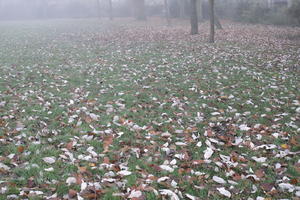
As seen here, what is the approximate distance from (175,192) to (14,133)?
3.28 meters

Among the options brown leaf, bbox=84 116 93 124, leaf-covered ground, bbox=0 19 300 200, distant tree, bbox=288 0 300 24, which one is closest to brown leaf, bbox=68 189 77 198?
leaf-covered ground, bbox=0 19 300 200

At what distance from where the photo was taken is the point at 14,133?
218 inches

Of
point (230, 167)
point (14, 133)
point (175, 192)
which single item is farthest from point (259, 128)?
point (14, 133)

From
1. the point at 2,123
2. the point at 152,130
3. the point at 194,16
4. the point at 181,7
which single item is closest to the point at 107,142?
the point at 152,130

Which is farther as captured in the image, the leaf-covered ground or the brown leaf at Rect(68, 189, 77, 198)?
the leaf-covered ground

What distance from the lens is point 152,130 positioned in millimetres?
5684

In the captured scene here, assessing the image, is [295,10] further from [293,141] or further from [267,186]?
[267,186]

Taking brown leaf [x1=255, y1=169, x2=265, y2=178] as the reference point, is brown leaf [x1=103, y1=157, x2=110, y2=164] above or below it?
above

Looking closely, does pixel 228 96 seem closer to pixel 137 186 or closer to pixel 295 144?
pixel 295 144

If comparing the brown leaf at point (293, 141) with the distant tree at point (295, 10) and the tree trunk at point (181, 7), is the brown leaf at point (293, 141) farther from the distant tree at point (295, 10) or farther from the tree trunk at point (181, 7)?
the tree trunk at point (181, 7)

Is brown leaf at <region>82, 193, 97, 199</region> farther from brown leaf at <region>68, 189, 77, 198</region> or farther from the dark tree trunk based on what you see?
the dark tree trunk

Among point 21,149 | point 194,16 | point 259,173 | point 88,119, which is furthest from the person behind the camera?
point 194,16

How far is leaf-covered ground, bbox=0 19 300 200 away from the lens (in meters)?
3.92

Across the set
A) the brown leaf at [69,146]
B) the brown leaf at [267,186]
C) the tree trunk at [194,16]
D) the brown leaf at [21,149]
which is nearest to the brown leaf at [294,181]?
the brown leaf at [267,186]
